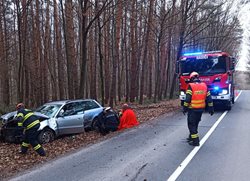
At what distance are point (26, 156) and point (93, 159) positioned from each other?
216cm

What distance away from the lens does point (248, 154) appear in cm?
757

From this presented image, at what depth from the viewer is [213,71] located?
15.8 metres

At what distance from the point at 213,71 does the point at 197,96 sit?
7.73m

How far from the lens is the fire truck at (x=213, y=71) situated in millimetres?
15609

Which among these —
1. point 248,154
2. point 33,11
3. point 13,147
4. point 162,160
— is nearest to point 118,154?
point 162,160

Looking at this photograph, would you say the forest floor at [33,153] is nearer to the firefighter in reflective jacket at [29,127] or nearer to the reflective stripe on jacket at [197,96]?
the firefighter in reflective jacket at [29,127]

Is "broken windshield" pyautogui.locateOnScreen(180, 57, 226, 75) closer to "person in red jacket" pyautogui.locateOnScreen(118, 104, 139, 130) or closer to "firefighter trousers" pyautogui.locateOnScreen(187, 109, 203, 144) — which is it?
"person in red jacket" pyautogui.locateOnScreen(118, 104, 139, 130)

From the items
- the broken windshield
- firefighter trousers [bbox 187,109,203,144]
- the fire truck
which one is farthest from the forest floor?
the broken windshield

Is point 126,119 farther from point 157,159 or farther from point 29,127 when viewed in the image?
point 157,159

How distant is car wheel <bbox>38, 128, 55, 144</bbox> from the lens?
→ 1023cm

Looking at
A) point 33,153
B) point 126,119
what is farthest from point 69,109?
point 33,153

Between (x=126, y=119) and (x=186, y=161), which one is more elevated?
(x=126, y=119)

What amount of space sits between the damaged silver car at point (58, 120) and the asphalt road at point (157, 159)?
2.01 meters

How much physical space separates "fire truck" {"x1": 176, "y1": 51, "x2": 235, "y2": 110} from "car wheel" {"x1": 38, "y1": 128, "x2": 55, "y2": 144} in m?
7.81
